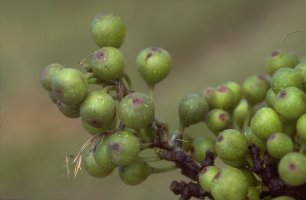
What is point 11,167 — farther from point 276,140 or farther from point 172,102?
point 276,140

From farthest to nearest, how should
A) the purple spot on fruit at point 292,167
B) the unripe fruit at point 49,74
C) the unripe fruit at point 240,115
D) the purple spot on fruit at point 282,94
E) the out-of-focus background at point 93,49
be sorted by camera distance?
1. the out-of-focus background at point 93,49
2. the unripe fruit at point 240,115
3. the unripe fruit at point 49,74
4. the purple spot on fruit at point 282,94
5. the purple spot on fruit at point 292,167

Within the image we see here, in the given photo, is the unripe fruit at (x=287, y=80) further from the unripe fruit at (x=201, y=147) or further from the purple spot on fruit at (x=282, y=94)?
the unripe fruit at (x=201, y=147)

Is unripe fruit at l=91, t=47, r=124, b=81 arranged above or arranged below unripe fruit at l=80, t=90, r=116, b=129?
above

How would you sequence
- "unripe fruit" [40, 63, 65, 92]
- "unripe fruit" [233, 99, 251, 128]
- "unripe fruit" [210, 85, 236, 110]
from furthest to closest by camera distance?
"unripe fruit" [233, 99, 251, 128] → "unripe fruit" [210, 85, 236, 110] → "unripe fruit" [40, 63, 65, 92]

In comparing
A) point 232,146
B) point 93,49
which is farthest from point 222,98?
point 93,49

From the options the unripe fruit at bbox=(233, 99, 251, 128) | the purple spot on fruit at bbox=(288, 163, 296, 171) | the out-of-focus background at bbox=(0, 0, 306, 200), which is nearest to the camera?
the purple spot on fruit at bbox=(288, 163, 296, 171)

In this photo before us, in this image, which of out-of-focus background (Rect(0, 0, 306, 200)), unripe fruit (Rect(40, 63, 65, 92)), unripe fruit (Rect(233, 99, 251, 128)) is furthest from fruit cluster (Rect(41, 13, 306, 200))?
out-of-focus background (Rect(0, 0, 306, 200))

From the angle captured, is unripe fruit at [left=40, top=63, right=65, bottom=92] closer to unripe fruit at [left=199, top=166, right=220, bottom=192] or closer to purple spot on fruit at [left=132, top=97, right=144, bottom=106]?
purple spot on fruit at [left=132, top=97, right=144, bottom=106]

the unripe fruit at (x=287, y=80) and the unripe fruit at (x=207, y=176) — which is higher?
the unripe fruit at (x=287, y=80)

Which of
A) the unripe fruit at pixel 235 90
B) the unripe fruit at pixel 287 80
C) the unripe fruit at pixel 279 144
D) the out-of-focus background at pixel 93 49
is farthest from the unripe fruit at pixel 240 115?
the out-of-focus background at pixel 93 49
